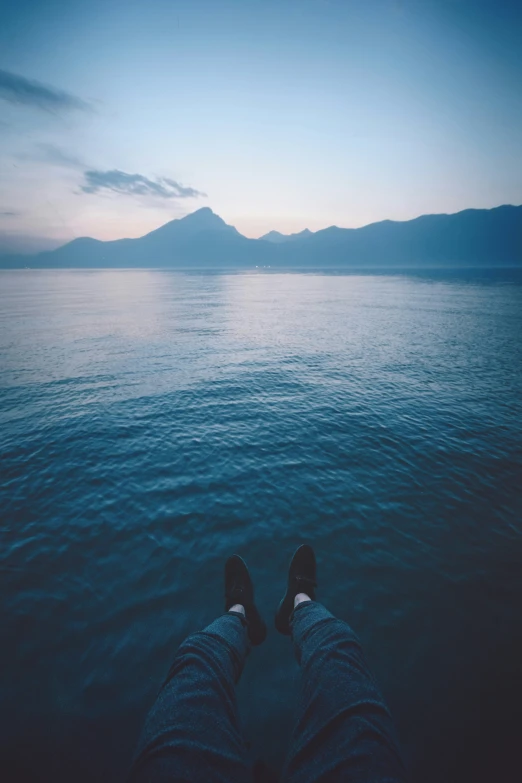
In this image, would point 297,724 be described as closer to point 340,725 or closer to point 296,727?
point 296,727

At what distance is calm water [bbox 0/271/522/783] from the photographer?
24.2 ft

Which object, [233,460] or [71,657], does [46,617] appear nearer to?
[71,657]

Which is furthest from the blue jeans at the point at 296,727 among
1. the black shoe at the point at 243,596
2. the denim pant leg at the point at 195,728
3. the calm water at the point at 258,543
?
the calm water at the point at 258,543

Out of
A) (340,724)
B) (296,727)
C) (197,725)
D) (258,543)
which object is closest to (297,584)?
(258,543)

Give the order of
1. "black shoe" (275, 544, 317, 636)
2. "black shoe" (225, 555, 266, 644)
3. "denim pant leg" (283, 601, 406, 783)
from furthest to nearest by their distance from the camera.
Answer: "black shoe" (275, 544, 317, 636) → "black shoe" (225, 555, 266, 644) → "denim pant leg" (283, 601, 406, 783)

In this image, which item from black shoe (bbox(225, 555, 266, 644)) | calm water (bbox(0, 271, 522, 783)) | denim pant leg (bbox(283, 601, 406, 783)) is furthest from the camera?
calm water (bbox(0, 271, 522, 783))

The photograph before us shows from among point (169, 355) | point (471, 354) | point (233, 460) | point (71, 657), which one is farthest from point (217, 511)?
point (471, 354)

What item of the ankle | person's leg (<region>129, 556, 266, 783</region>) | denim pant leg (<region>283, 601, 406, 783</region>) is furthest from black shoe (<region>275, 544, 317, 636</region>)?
denim pant leg (<region>283, 601, 406, 783</region>)

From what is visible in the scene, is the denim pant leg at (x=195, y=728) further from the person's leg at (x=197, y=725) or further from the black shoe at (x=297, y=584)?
the black shoe at (x=297, y=584)

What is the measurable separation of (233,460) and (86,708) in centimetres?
1060

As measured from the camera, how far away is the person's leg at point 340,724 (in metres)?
2.81

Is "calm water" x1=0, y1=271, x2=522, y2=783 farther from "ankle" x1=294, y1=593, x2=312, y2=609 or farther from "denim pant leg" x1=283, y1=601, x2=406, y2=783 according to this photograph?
"denim pant leg" x1=283, y1=601, x2=406, y2=783

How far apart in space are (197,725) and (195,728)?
1.5 inches

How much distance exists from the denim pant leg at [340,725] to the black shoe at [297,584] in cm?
299
